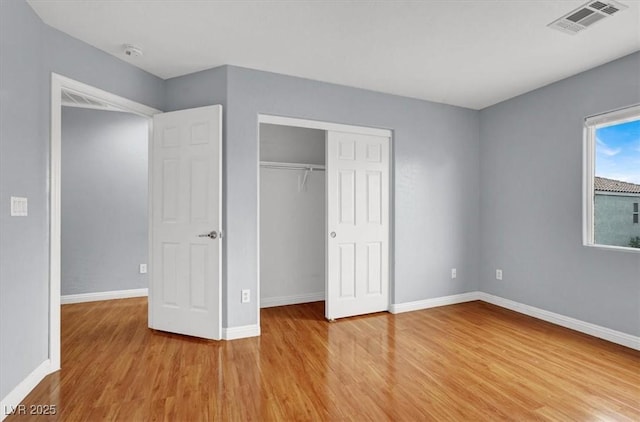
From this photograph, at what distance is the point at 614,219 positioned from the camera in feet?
9.64

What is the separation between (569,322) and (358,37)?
3.46 metres

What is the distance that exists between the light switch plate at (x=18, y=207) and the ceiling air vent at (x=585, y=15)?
12.6 ft

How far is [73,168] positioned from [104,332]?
2.33 metres

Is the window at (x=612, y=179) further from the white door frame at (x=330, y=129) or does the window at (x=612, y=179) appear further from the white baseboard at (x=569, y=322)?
the white door frame at (x=330, y=129)

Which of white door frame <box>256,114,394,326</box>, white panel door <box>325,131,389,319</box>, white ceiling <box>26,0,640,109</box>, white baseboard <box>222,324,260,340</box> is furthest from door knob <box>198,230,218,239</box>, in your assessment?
white ceiling <box>26,0,640,109</box>

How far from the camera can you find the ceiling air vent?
211 cm

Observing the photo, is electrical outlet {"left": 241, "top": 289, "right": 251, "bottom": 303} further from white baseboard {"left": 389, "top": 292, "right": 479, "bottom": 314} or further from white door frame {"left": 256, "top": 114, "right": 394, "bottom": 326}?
white baseboard {"left": 389, "top": 292, "right": 479, "bottom": 314}

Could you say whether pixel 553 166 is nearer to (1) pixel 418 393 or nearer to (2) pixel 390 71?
(2) pixel 390 71

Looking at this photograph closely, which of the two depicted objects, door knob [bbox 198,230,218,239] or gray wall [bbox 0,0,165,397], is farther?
door knob [bbox 198,230,218,239]

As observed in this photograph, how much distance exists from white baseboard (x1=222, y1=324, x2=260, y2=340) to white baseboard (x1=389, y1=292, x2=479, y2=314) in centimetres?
162

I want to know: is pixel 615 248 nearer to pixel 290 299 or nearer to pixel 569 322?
pixel 569 322

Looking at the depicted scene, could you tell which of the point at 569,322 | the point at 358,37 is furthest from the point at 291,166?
the point at 569,322

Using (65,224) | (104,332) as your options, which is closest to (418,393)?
(104,332)

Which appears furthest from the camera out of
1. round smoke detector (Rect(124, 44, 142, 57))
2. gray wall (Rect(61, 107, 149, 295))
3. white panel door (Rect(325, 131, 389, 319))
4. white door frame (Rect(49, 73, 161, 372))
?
gray wall (Rect(61, 107, 149, 295))
